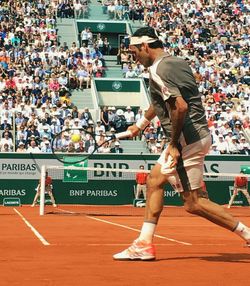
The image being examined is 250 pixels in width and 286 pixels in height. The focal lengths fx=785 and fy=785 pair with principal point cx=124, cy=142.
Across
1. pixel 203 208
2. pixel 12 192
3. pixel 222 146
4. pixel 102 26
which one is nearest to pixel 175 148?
pixel 203 208

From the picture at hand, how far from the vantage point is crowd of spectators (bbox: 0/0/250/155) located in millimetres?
32000

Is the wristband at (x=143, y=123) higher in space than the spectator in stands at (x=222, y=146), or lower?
higher

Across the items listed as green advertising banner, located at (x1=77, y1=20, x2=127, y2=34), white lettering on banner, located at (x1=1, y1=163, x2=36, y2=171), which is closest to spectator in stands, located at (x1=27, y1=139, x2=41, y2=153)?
white lettering on banner, located at (x1=1, y1=163, x2=36, y2=171)

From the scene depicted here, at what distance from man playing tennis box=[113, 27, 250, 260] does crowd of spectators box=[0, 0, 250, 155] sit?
63.8 feet

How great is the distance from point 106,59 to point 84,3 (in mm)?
5037

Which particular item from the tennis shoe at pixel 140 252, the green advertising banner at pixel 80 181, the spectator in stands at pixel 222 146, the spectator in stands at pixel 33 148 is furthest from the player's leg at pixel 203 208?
the spectator in stands at pixel 222 146

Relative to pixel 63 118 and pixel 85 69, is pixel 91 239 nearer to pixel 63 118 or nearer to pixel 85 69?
pixel 63 118

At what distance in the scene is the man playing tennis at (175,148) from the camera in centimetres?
777

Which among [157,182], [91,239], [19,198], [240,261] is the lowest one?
[19,198]

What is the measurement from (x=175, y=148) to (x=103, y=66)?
3273 cm

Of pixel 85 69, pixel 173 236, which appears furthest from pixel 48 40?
pixel 173 236

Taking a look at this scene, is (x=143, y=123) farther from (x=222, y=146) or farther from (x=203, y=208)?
(x=222, y=146)

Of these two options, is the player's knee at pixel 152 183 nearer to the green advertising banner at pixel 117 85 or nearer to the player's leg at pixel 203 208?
the player's leg at pixel 203 208

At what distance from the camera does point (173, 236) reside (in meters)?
12.6
